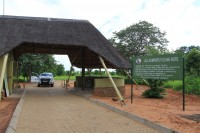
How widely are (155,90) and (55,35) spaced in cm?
810

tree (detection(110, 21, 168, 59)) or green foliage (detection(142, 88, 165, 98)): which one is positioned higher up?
tree (detection(110, 21, 168, 59))

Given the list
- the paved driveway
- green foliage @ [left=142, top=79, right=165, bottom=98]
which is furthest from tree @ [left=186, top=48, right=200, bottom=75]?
the paved driveway

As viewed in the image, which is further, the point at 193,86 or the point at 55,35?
the point at 193,86

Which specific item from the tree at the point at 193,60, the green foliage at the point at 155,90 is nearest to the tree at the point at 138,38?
the tree at the point at 193,60

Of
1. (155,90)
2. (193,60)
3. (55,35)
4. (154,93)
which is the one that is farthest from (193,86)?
(55,35)

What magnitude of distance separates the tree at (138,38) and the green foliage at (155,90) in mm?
29963

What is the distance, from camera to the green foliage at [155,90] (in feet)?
76.0

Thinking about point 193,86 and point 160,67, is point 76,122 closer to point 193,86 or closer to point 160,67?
point 160,67

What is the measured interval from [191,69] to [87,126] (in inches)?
890

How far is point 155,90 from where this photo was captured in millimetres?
23406

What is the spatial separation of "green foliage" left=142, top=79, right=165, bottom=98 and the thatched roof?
7.54ft

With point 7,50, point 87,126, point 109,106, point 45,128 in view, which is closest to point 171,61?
point 109,106

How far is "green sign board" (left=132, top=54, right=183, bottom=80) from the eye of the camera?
1496 cm

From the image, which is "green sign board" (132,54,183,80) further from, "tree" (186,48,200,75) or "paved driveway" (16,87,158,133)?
"tree" (186,48,200,75)
